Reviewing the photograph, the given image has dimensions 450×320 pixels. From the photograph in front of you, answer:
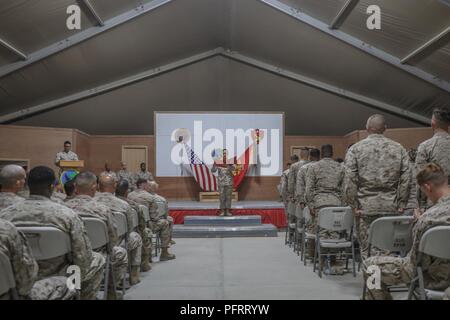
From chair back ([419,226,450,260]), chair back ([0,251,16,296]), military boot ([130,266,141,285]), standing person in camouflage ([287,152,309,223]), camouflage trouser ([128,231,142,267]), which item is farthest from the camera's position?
standing person in camouflage ([287,152,309,223])

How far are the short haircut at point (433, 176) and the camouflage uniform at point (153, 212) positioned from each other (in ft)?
12.9

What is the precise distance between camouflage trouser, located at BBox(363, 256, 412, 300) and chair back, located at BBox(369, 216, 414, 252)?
0.53 m

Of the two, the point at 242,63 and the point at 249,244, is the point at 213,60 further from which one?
the point at 249,244

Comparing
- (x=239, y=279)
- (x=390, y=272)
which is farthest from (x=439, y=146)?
(x=239, y=279)

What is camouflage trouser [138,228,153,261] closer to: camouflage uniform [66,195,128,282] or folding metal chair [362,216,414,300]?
camouflage uniform [66,195,128,282]

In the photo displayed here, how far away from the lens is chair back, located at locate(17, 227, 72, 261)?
2344 mm

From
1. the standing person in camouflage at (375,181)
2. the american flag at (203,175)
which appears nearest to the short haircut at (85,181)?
the standing person in camouflage at (375,181)

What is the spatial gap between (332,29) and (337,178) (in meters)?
6.62

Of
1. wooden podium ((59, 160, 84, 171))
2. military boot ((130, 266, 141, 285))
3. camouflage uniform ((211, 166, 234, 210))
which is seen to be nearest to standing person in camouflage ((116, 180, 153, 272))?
military boot ((130, 266, 141, 285))

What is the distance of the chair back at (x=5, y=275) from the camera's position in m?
1.87
